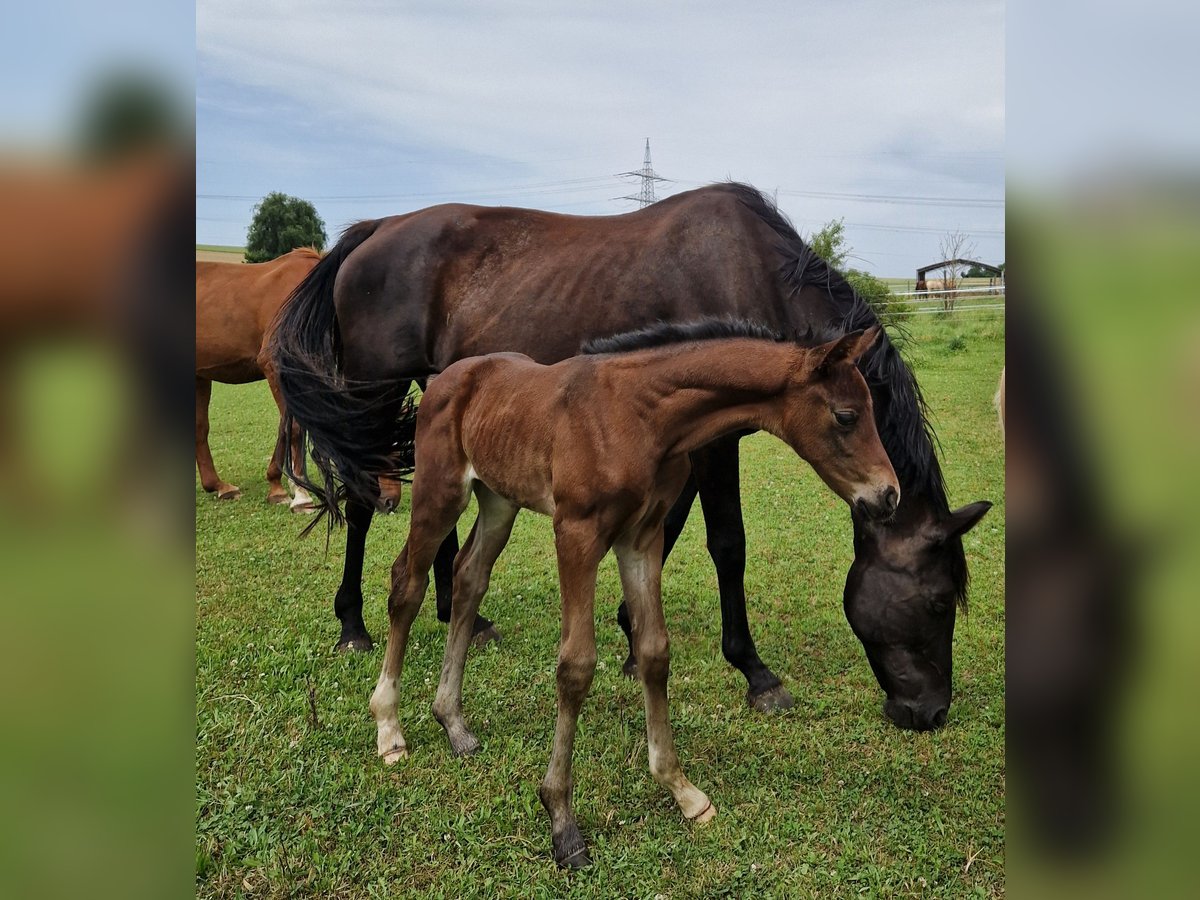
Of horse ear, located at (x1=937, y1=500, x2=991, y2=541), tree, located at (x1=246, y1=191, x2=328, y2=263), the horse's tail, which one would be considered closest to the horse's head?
horse ear, located at (x1=937, y1=500, x2=991, y2=541)

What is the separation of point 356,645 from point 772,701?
2427mm

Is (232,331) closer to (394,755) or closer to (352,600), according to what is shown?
(352,600)

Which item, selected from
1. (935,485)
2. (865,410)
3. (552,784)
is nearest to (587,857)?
(552,784)

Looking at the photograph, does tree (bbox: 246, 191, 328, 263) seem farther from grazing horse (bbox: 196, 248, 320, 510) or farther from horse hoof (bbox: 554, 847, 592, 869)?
horse hoof (bbox: 554, 847, 592, 869)

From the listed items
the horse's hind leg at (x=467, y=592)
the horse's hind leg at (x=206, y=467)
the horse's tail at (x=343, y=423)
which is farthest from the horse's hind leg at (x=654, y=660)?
the horse's hind leg at (x=206, y=467)

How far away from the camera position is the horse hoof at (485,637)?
16.1ft

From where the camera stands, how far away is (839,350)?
2.58m

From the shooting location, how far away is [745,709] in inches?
163

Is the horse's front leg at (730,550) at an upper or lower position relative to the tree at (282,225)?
lower

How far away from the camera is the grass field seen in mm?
2863
